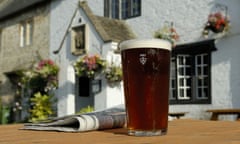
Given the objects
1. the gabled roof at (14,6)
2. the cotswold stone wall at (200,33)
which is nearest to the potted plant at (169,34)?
the cotswold stone wall at (200,33)

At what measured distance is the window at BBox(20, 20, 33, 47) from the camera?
14031 millimetres

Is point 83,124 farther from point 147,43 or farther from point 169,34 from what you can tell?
point 169,34

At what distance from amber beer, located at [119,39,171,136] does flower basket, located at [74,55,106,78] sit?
8147mm

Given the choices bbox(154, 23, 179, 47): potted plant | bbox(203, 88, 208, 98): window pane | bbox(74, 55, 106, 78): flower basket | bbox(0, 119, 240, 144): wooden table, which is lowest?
bbox(0, 119, 240, 144): wooden table

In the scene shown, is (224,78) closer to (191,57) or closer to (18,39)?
(191,57)

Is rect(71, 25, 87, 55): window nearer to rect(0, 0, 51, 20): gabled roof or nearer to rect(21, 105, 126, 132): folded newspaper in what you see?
rect(0, 0, 51, 20): gabled roof

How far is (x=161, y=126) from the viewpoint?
4.12 feet

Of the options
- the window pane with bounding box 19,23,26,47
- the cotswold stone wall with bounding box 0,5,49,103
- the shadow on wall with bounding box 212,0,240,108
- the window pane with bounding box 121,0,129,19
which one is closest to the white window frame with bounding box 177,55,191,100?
the shadow on wall with bounding box 212,0,240,108

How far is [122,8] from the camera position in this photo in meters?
10.6

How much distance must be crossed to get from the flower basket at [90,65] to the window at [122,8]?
5.22ft

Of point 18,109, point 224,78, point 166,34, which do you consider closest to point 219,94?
point 224,78

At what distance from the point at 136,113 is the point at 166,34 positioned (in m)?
7.58

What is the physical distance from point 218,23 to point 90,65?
3.32m

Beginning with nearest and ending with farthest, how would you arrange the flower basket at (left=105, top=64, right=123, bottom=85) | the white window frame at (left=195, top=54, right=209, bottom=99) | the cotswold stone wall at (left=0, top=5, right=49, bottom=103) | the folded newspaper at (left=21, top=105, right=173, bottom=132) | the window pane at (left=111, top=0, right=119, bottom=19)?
the folded newspaper at (left=21, top=105, right=173, bottom=132) < the white window frame at (left=195, top=54, right=209, bottom=99) < the flower basket at (left=105, top=64, right=123, bottom=85) < the window pane at (left=111, top=0, right=119, bottom=19) < the cotswold stone wall at (left=0, top=5, right=49, bottom=103)
